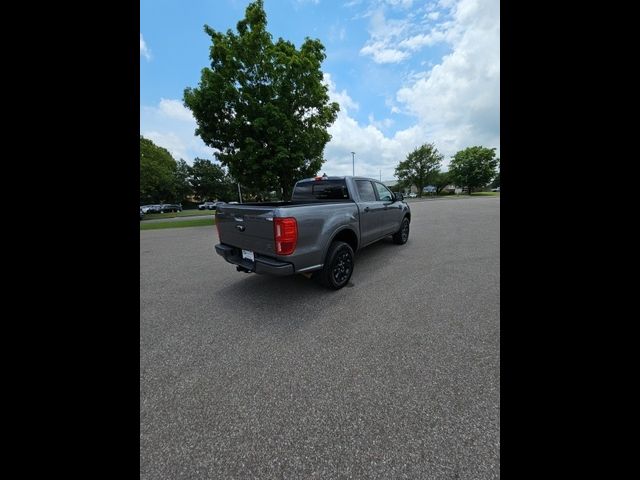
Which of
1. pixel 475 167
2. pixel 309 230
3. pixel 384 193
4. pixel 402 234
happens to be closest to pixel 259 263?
pixel 309 230

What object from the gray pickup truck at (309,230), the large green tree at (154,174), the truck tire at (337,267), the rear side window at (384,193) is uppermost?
the large green tree at (154,174)

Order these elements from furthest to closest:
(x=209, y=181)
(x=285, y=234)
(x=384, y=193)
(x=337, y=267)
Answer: (x=209, y=181) < (x=384, y=193) < (x=337, y=267) < (x=285, y=234)

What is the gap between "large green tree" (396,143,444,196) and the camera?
56594mm

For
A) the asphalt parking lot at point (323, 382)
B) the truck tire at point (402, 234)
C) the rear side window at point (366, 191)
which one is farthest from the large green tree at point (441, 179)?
the asphalt parking lot at point (323, 382)

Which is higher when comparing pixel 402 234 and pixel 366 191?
pixel 366 191

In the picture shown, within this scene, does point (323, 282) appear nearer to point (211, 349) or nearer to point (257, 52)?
point (211, 349)

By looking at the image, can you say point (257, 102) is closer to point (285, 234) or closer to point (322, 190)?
point (322, 190)

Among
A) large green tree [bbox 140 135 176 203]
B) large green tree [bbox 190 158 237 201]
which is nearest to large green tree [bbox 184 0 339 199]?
large green tree [bbox 140 135 176 203]

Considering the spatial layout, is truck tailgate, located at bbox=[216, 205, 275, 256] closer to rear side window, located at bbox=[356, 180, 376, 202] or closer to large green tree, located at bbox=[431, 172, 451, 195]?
rear side window, located at bbox=[356, 180, 376, 202]

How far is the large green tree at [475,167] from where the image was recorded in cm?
5512

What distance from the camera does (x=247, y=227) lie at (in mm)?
3301

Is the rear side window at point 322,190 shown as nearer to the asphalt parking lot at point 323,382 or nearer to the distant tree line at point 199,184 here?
the asphalt parking lot at point 323,382

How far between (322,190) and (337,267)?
5.94 feet

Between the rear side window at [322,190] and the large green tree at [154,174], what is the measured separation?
62.9ft
